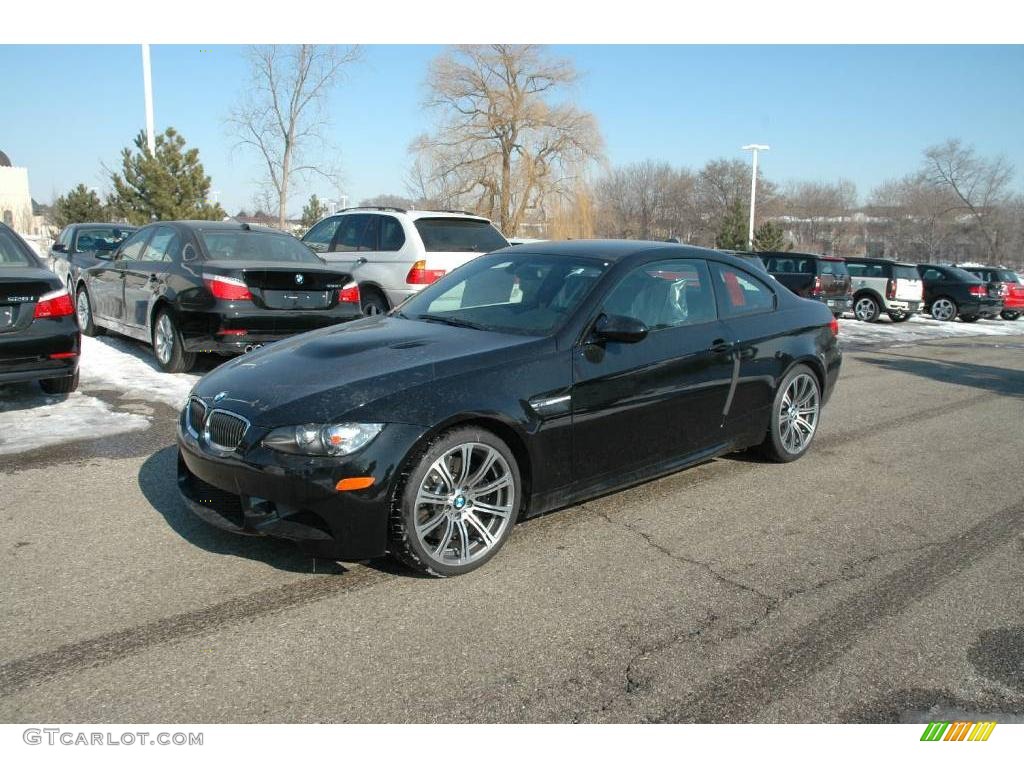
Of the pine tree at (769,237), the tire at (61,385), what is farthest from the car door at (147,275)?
the pine tree at (769,237)

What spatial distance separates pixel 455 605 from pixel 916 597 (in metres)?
Result: 2.08

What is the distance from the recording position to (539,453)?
13.1ft

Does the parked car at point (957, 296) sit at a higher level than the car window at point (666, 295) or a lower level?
lower

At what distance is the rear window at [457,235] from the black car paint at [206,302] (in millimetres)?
2157

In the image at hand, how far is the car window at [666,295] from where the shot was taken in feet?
15.2

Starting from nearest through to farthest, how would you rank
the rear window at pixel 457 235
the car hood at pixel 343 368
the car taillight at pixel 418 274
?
1. the car hood at pixel 343 368
2. the car taillight at pixel 418 274
3. the rear window at pixel 457 235

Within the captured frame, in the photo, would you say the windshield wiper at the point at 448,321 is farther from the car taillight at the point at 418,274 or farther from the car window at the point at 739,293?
the car taillight at the point at 418,274

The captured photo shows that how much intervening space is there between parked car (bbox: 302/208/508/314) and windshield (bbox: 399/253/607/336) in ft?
15.5

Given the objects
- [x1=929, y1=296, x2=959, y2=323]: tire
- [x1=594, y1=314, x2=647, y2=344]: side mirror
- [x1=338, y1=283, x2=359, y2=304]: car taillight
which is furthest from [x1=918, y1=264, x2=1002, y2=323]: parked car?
[x1=594, y1=314, x2=647, y2=344]: side mirror

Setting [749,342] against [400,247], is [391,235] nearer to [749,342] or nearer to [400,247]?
[400,247]

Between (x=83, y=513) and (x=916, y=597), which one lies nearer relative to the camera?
(x=916, y=597)
